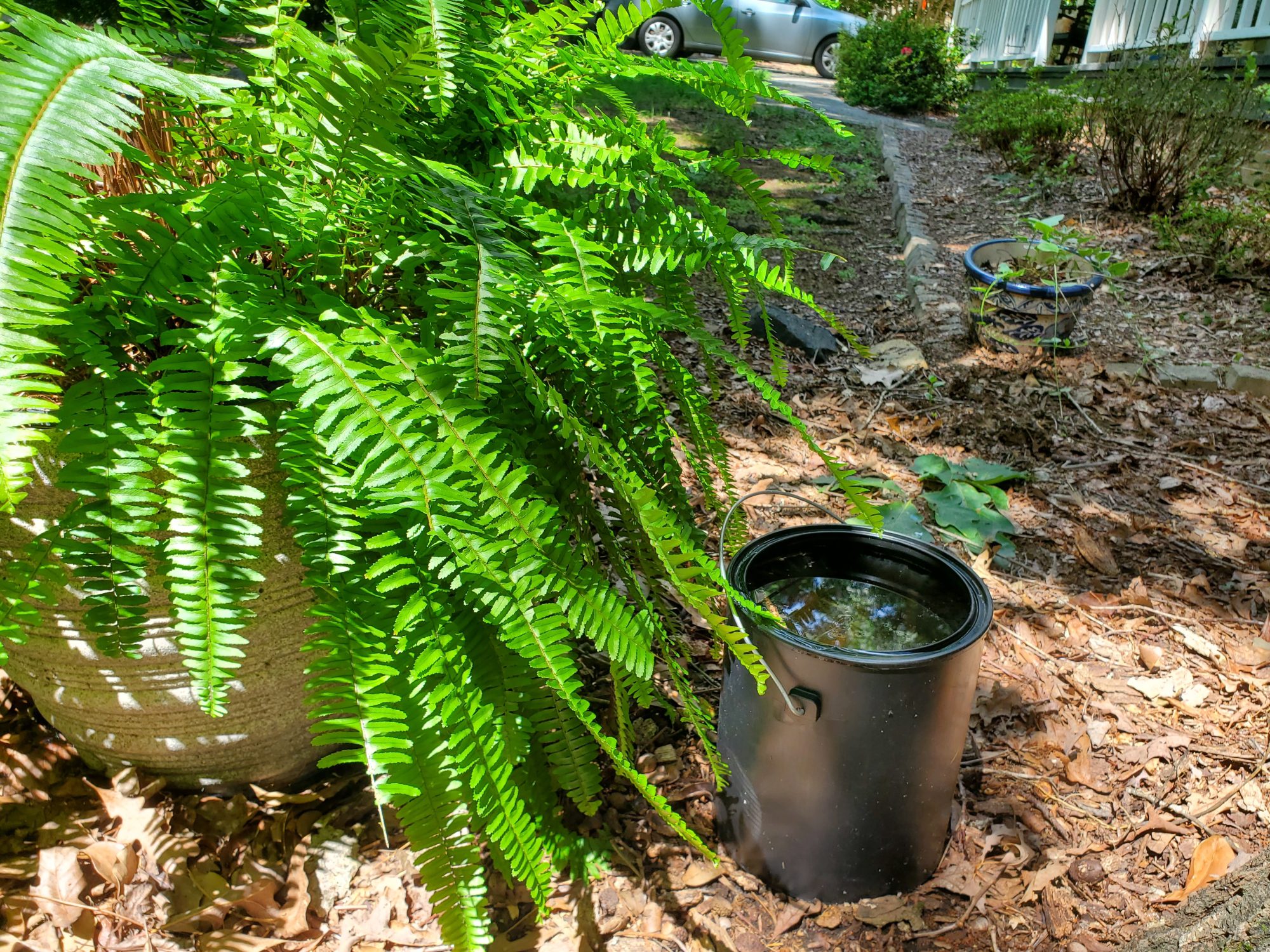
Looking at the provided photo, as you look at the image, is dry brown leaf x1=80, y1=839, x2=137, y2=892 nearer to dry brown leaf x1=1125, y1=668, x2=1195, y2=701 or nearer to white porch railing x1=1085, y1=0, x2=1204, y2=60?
dry brown leaf x1=1125, y1=668, x2=1195, y2=701

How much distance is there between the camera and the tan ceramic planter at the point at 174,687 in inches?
51.9

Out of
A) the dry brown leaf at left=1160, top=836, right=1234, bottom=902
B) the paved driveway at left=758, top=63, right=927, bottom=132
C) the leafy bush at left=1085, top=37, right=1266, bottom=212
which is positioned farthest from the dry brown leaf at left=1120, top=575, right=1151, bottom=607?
the paved driveway at left=758, top=63, right=927, bottom=132

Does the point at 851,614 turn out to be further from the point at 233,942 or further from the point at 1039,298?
the point at 1039,298

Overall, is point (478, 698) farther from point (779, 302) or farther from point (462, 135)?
point (779, 302)

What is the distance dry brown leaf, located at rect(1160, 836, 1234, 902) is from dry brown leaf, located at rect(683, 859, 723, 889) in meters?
0.82

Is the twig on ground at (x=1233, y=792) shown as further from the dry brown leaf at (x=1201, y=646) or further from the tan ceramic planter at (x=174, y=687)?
the tan ceramic planter at (x=174, y=687)

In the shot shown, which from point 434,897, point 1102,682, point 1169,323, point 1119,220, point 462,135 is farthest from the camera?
point 1119,220

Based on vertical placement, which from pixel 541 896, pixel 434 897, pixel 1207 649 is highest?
pixel 434 897

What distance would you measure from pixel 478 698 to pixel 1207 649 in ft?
6.46

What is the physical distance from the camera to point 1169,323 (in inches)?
153

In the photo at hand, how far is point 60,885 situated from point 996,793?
70.7 inches

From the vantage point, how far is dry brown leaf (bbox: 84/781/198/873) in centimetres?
153

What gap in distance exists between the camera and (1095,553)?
252cm

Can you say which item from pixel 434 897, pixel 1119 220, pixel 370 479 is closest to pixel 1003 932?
pixel 434 897
